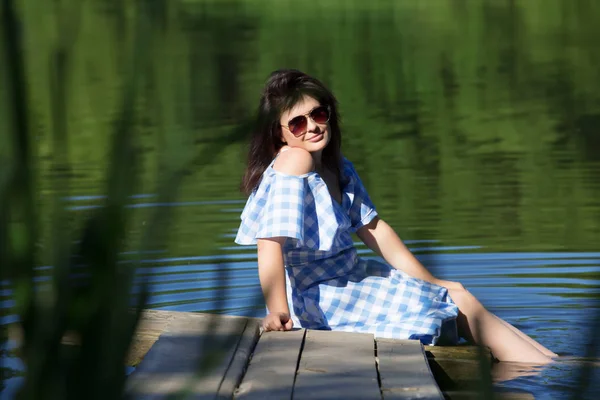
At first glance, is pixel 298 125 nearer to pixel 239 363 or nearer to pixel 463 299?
pixel 463 299

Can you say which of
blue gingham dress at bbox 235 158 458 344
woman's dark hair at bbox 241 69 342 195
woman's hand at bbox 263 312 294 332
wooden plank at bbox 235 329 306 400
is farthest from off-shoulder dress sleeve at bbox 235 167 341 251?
wooden plank at bbox 235 329 306 400

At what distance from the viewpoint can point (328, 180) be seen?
4.89 m

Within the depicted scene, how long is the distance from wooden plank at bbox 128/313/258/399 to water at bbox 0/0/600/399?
0.12 feet

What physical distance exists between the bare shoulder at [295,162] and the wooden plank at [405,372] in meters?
0.87

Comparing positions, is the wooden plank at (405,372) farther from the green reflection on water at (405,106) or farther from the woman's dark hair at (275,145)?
the woman's dark hair at (275,145)

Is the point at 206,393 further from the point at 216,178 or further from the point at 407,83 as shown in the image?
the point at 407,83

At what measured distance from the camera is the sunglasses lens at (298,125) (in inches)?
183

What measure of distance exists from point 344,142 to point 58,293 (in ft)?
33.7

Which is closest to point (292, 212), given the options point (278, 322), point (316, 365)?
point (278, 322)

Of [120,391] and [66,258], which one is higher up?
[66,258]

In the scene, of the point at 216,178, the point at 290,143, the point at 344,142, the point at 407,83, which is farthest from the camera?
the point at 407,83

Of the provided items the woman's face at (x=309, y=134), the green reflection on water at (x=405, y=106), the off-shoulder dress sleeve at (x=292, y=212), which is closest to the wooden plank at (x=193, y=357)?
the green reflection on water at (x=405, y=106)

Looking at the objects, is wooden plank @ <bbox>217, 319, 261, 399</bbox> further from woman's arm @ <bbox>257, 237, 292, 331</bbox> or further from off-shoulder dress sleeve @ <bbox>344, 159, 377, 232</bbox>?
off-shoulder dress sleeve @ <bbox>344, 159, 377, 232</bbox>

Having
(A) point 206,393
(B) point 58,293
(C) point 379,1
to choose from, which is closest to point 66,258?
(B) point 58,293
